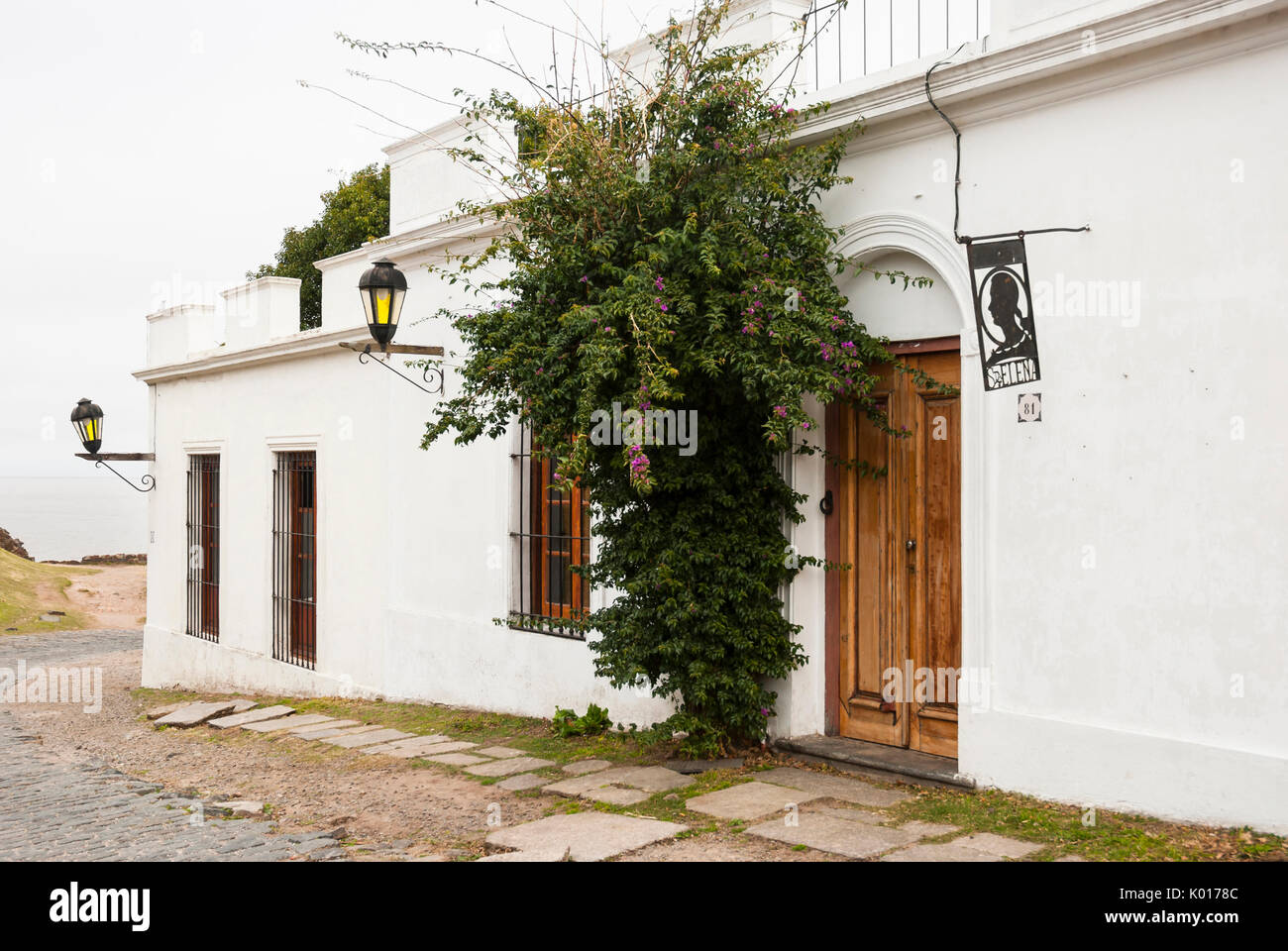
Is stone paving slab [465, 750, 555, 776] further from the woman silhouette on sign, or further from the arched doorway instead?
the woman silhouette on sign

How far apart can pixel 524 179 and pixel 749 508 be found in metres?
2.39

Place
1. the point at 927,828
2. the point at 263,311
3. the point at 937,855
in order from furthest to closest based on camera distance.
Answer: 1. the point at 263,311
2. the point at 927,828
3. the point at 937,855

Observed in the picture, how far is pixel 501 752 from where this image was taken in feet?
23.5

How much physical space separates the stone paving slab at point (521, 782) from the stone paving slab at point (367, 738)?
→ 6.04 feet

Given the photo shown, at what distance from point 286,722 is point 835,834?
5.81m

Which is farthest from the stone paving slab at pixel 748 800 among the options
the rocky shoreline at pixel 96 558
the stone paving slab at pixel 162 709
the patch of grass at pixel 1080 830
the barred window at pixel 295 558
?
the rocky shoreline at pixel 96 558

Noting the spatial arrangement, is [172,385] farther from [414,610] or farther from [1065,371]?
[1065,371]

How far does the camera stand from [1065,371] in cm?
523

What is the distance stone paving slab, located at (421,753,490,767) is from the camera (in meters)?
6.94

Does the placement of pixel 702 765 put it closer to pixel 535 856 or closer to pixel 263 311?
pixel 535 856

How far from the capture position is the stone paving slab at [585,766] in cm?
641

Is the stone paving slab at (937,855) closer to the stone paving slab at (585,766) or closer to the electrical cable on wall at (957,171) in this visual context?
the stone paving slab at (585,766)

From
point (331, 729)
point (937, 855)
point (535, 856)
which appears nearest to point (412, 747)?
Answer: point (331, 729)

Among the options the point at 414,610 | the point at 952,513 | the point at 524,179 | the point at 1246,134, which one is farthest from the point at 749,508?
the point at 414,610
